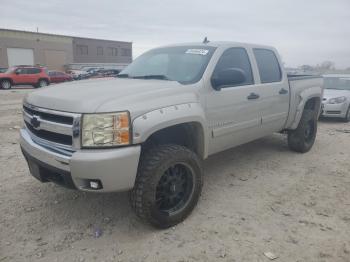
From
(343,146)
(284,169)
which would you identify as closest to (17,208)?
(284,169)

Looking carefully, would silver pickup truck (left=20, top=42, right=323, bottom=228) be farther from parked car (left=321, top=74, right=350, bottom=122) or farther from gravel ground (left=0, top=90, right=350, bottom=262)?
parked car (left=321, top=74, right=350, bottom=122)

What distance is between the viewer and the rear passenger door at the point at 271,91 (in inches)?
184

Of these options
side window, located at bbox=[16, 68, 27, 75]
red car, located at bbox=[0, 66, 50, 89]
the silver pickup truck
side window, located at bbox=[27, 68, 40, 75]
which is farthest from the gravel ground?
side window, located at bbox=[27, 68, 40, 75]

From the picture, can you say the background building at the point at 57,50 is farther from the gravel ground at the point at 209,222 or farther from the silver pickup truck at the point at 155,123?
the gravel ground at the point at 209,222

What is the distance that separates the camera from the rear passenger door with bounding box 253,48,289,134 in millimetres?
4668

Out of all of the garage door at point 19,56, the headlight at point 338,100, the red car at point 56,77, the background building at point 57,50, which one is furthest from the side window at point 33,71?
the garage door at point 19,56

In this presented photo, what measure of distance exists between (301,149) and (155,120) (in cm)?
378

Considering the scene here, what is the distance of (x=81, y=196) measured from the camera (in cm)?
400

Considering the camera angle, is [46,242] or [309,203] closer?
[46,242]

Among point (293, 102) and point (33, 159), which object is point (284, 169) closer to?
point (293, 102)

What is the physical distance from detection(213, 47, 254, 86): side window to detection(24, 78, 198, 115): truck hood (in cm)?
78

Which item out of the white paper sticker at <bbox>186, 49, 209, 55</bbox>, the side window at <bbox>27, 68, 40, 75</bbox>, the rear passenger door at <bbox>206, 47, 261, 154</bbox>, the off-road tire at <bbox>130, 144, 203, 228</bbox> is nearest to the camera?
the off-road tire at <bbox>130, 144, 203, 228</bbox>

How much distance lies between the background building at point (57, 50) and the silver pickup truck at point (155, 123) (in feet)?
A: 123

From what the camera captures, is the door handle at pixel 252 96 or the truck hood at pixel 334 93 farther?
the truck hood at pixel 334 93
